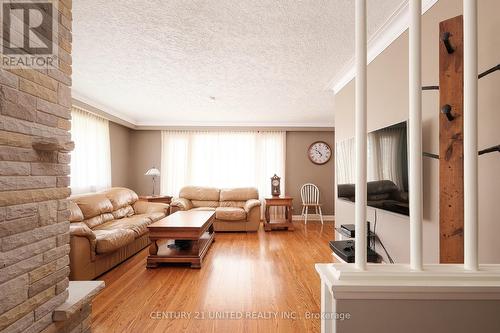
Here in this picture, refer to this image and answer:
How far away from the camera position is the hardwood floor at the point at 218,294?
6.06 ft

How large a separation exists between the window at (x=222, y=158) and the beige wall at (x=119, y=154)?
0.91m

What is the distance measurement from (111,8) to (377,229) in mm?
3038

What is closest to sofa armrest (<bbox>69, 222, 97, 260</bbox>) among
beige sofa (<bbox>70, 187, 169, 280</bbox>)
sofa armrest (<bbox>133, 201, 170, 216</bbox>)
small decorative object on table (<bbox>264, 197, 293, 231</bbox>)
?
beige sofa (<bbox>70, 187, 169, 280</bbox>)

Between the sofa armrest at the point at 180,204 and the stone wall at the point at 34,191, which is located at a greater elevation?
the stone wall at the point at 34,191

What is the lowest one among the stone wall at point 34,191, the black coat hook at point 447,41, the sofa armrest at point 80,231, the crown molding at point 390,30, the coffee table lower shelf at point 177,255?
the coffee table lower shelf at point 177,255

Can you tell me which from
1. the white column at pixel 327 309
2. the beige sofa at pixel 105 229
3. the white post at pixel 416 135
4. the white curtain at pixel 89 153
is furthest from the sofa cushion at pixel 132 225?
the white post at pixel 416 135

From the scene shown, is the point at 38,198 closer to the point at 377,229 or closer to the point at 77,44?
the point at 77,44

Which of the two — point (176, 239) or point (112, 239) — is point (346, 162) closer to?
point (176, 239)

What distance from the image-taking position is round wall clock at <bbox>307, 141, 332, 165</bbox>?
6172 millimetres

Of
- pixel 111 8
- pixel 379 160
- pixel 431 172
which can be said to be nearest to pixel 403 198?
pixel 431 172

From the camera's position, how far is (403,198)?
174cm

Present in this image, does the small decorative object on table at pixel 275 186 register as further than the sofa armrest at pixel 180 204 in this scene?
Yes

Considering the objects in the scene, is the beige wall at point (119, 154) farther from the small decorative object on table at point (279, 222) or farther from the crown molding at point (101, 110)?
the small decorative object on table at point (279, 222)

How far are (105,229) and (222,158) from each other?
3305 millimetres
